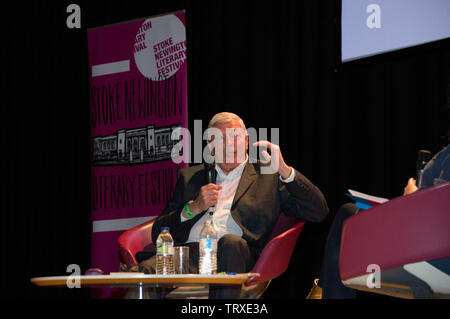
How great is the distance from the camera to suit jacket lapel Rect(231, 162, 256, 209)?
3.05 m

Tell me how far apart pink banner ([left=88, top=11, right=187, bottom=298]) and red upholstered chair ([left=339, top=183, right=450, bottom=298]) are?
239 centimetres

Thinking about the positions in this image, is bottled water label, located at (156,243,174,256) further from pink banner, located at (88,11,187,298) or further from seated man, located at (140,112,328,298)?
pink banner, located at (88,11,187,298)

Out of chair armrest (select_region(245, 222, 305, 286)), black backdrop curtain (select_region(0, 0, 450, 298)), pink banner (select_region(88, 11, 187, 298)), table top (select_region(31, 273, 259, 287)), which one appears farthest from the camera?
pink banner (select_region(88, 11, 187, 298))

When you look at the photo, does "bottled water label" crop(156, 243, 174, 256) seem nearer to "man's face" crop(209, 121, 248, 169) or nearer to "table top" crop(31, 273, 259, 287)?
"table top" crop(31, 273, 259, 287)

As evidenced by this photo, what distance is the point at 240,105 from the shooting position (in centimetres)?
380

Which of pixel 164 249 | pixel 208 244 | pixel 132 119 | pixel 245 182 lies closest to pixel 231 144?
pixel 245 182

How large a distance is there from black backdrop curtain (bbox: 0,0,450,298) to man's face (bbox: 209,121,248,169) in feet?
1.63

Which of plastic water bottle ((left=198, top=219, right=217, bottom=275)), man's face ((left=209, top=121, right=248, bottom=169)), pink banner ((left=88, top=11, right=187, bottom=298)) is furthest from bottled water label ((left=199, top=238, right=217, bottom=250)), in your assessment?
pink banner ((left=88, top=11, right=187, bottom=298))

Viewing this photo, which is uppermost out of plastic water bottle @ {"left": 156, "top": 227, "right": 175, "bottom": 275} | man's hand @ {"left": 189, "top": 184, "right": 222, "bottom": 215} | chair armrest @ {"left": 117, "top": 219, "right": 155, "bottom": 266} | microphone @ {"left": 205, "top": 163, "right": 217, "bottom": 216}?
microphone @ {"left": 205, "top": 163, "right": 217, "bottom": 216}

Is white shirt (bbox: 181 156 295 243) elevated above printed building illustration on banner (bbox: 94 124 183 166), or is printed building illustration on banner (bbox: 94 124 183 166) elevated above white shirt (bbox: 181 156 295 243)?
printed building illustration on banner (bbox: 94 124 183 166)

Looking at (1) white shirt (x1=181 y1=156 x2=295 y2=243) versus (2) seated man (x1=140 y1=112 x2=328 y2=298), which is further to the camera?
(1) white shirt (x1=181 y1=156 x2=295 y2=243)

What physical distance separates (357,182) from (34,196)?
2665 mm

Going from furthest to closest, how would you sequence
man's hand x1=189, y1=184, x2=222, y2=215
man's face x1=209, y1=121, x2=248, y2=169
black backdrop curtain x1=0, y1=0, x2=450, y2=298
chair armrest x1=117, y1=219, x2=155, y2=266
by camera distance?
1. black backdrop curtain x1=0, y1=0, x2=450, y2=298
2. man's face x1=209, y1=121, x2=248, y2=169
3. chair armrest x1=117, y1=219, x2=155, y2=266
4. man's hand x1=189, y1=184, x2=222, y2=215

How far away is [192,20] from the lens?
4062 millimetres
